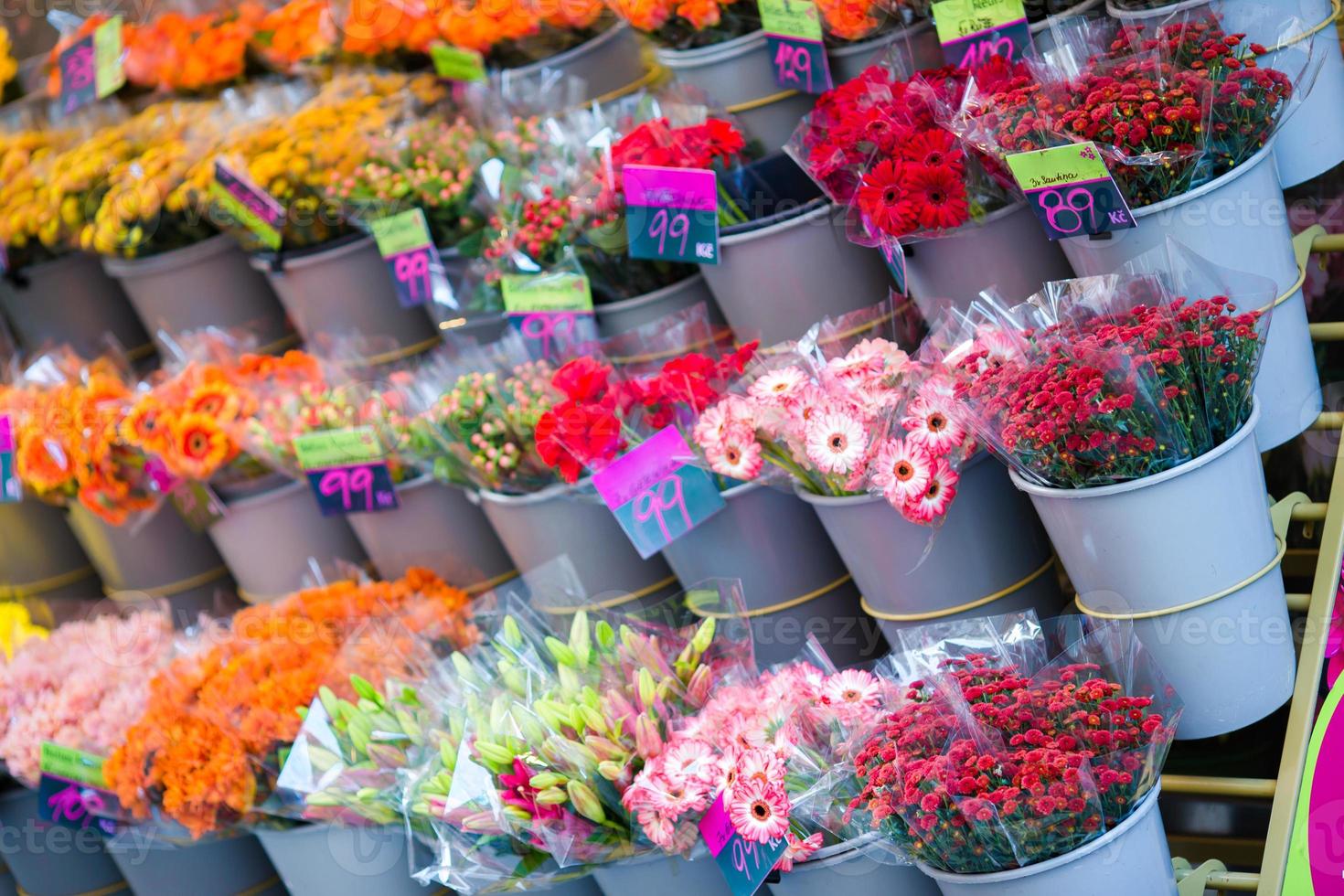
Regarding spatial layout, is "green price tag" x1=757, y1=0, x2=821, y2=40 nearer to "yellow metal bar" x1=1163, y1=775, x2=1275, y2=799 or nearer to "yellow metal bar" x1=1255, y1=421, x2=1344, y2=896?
"yellow metal bar" x1=1255, y1=421, x2=1344, y2=896

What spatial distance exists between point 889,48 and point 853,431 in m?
0.76

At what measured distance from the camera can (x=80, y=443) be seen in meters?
2.70

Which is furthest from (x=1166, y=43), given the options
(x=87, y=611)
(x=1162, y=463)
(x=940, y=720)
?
(x=87, y=611)

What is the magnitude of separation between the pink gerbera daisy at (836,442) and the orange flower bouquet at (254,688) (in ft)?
2.58

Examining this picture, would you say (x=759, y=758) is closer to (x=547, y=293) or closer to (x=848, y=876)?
(x=848, y=876)

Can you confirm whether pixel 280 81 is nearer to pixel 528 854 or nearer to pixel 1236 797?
pixel 528 854

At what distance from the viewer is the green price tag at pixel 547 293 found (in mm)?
2254

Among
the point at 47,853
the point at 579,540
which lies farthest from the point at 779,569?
the point at 47,853

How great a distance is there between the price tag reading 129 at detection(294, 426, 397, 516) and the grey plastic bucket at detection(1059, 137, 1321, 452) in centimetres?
123

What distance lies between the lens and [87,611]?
9.75 ft

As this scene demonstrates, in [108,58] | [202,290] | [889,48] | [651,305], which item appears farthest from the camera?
[108,58]

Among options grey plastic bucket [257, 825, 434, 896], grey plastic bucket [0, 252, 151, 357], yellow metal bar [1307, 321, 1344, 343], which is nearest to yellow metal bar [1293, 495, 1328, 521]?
yellow metal bar [1307, 321, 1344, 343]

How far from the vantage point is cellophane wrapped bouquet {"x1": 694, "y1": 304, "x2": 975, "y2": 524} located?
1714 mm

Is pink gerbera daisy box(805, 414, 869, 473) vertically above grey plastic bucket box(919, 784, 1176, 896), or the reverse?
pink gerbera daisy box(805, 414, 869, 473)
